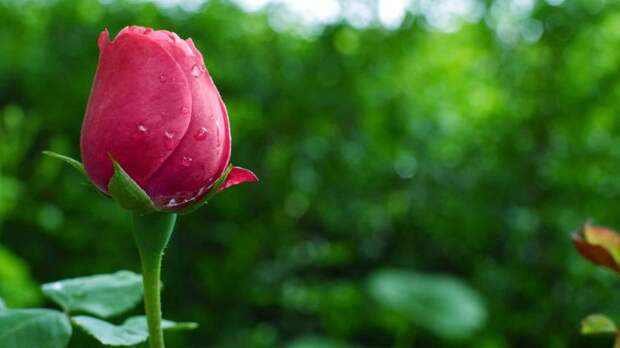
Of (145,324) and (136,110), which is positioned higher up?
(136,110)

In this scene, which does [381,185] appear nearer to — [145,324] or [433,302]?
[433,302]

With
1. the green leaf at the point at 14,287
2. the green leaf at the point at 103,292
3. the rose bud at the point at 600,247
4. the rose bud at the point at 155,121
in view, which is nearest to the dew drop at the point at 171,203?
the rose bud at the point at 155,121

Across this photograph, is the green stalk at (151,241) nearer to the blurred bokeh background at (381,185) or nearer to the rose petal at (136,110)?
the rose petal at (136,110)

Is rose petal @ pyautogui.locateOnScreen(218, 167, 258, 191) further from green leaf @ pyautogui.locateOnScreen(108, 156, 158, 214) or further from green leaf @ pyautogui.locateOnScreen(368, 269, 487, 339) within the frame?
green leaf @ pyautogui.locateOnScreen(368, 269, 487, 339)

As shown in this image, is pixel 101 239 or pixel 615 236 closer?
pixel 615 236

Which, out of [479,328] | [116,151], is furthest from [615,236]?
[479,328]

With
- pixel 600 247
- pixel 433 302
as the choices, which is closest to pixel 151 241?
pixel 600 247

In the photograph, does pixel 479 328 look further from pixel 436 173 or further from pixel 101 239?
pixel 101 239
